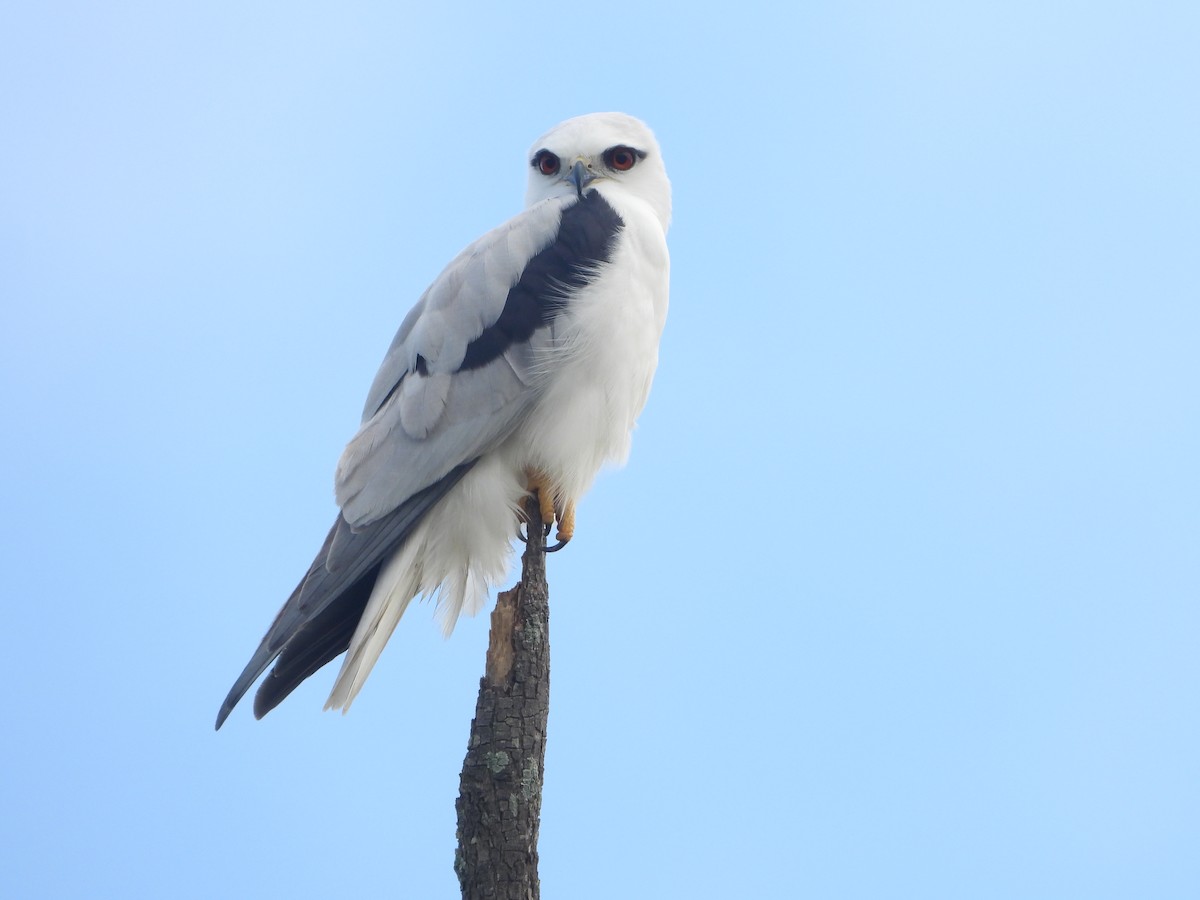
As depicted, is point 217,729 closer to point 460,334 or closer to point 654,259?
point 460,334

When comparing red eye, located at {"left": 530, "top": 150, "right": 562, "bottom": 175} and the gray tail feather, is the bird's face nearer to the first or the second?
red eye, located at {"left": 530, "top": 150, "right": 562, "bottom": 175}

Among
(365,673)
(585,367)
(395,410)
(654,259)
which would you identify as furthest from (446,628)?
(654,259)

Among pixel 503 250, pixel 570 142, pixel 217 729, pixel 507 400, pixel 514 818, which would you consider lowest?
pixel 514 818

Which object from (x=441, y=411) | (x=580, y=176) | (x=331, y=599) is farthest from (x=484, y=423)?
(x=580, y=176)

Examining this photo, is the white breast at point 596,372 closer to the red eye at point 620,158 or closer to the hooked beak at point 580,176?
the hooked beak at point 580,176

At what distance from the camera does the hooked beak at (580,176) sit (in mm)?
4754

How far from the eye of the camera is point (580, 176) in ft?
15.6

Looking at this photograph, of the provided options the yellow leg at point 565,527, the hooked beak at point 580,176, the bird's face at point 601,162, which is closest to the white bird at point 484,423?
the yellow leg at point 565,527

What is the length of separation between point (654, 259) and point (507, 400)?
77 centimetres

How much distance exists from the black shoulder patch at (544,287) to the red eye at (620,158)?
0.67 m

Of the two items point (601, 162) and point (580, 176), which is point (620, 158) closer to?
point (601, 162)

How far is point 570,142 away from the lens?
487 centimetres

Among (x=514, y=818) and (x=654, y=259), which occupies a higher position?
(x=654, y=259)

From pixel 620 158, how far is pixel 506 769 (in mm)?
2535
